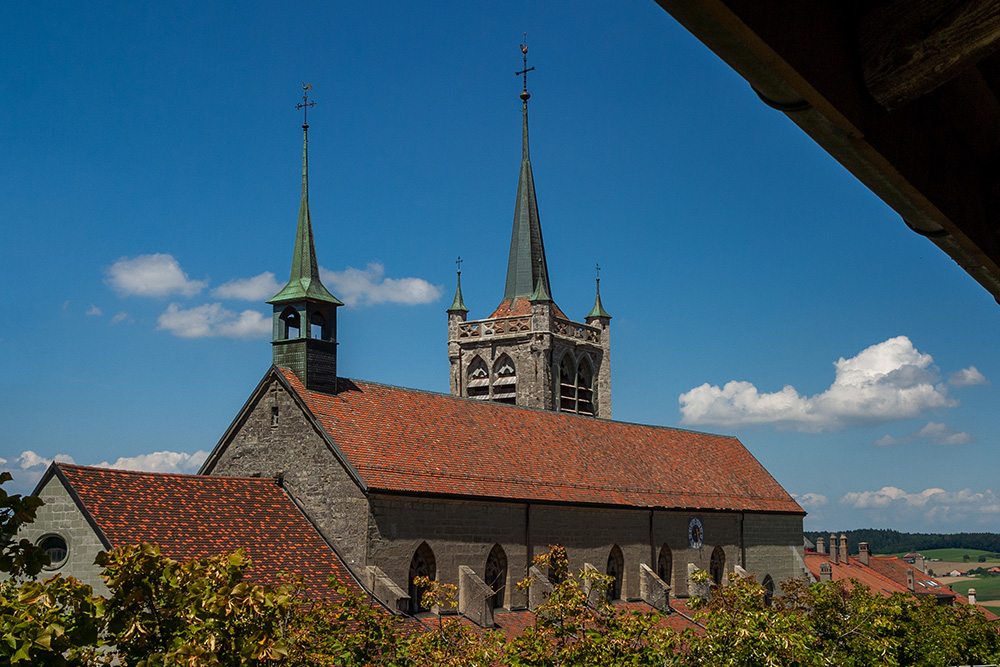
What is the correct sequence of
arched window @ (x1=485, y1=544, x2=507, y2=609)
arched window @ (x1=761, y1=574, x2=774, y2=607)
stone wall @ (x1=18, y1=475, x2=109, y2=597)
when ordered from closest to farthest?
stone wall @ (x1=18, y1=475, x2=109, y2=597), arched window @ (x1=485, y1=544, x2=507, y2=609), arched window @ (x1=761, y1=574, x2=774, y2=607)

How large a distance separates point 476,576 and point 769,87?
2797cm

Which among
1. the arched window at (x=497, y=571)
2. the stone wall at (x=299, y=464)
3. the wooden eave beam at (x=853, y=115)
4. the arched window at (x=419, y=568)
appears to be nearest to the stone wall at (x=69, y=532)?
the stone wall at (x=299, y=464)

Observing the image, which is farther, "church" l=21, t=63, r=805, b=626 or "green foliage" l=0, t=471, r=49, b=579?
"church" l=21, t=63, r=805, b=626

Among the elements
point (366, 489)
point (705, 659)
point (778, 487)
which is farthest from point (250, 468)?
point (778, 487)

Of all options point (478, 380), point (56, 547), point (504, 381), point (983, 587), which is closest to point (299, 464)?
point (56, 547)

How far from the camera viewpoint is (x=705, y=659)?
50.6 ft

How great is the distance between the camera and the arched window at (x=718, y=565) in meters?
42.0

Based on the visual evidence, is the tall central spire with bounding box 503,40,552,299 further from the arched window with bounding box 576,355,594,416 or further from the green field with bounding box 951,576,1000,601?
the green field with bounding box 951,576,1000,601

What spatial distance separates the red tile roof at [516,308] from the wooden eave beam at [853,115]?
163 feet

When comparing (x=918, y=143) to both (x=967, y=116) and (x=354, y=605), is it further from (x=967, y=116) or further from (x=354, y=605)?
(x=354, y=605)

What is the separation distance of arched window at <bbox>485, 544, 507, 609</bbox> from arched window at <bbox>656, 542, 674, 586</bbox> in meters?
9.69

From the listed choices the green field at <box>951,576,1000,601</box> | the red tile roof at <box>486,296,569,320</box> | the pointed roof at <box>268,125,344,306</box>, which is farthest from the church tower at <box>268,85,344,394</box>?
the green field at <box>951,576,1000,601</box>

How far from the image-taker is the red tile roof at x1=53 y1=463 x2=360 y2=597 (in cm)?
2442

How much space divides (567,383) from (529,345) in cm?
348
